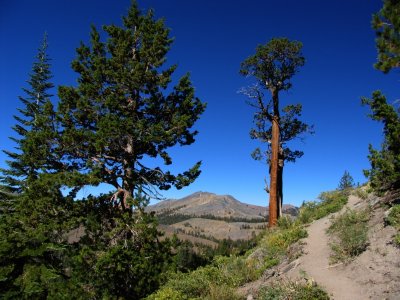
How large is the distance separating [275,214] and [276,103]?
722 cm

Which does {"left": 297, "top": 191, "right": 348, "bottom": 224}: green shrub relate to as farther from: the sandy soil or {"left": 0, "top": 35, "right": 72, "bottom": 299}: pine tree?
{"left": 0, "top": 35, "right": 72, "bottom": 299}: pine tree

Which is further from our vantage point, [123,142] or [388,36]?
[123,142]

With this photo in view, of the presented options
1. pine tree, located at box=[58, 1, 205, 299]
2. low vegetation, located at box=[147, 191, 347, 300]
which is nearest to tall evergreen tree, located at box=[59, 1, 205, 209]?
pine tree, located at box=[58, 1, 205, 299]

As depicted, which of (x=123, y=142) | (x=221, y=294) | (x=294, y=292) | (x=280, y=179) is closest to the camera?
(x=294, y=292)

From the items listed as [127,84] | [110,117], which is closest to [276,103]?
[127,84]

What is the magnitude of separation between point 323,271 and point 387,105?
564 cm

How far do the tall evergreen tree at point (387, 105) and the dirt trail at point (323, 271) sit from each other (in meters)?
3.13

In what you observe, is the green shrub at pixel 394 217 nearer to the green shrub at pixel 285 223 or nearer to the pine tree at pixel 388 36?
the pine tree at pixel 388 36

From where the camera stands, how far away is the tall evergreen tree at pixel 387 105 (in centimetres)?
959

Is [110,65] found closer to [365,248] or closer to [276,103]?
[276,103]

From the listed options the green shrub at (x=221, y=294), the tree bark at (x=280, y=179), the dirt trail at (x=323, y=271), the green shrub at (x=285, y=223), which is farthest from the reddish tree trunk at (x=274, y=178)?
the green shrub at (x=221, y=294)

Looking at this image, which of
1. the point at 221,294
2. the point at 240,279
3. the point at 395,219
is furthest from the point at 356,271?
the point at 221,294

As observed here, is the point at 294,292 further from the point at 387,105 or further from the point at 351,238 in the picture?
the point at 387,105

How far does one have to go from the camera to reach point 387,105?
35.0ft
